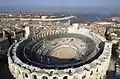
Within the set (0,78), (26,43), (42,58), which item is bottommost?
(0,78)

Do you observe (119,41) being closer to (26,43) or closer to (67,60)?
(67,60)

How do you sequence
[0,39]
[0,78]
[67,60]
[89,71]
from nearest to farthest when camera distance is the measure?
[89,71]
[0,78]
[67,60]
[0,39]

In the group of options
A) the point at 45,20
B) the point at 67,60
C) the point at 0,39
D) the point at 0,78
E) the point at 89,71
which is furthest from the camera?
the point at 45,20

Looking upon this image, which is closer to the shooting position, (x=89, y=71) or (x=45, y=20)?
(x=89, y=71)

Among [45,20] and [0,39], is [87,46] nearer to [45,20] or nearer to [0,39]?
[0,39]

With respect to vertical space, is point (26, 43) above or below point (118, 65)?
above

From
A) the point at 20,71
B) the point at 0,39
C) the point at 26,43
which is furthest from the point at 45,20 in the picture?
the point at 20,71
